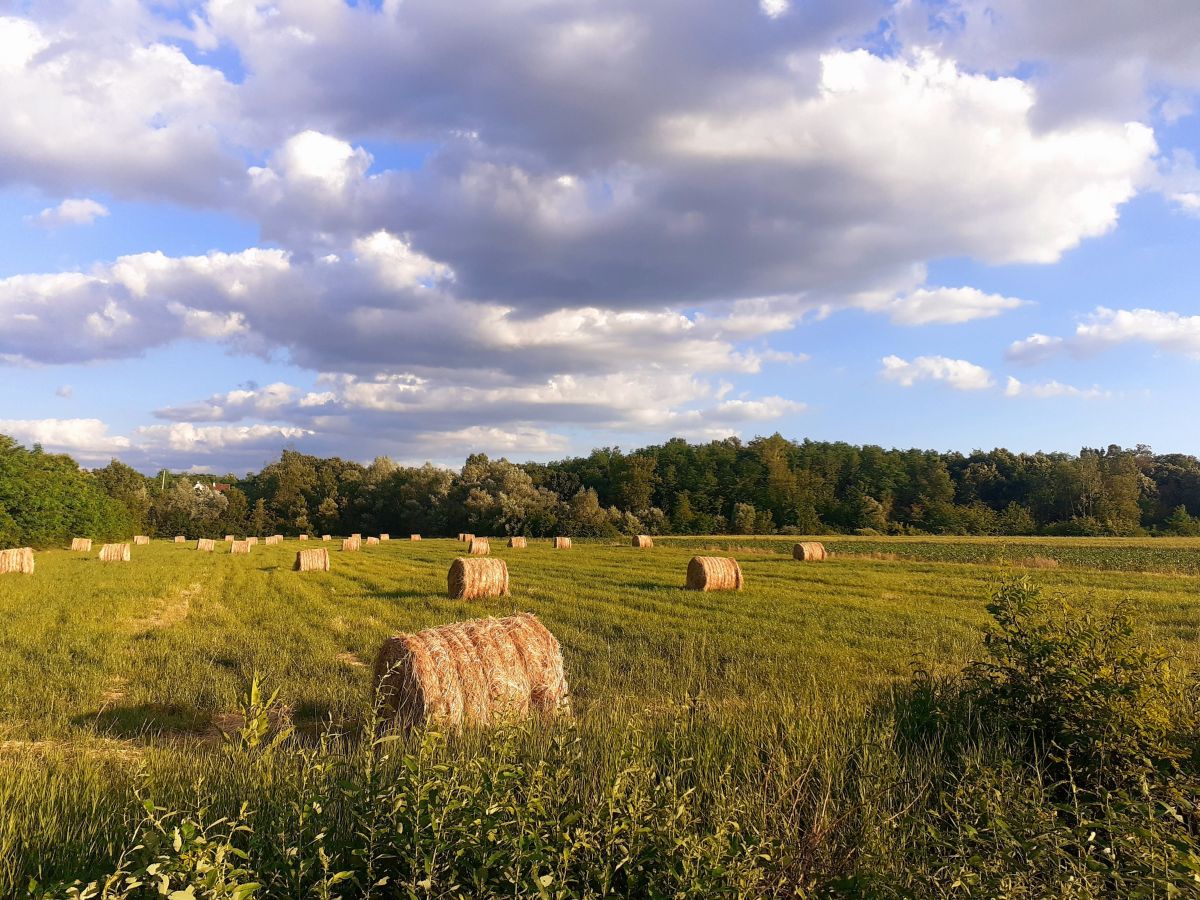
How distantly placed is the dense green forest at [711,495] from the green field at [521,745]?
5946cm

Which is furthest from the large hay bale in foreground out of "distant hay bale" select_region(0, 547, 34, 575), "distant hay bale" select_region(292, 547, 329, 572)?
"distant hay bale" select_region(0, 547, 34, 575)

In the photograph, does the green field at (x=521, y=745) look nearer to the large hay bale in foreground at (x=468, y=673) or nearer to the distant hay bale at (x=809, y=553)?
the large hay bale in foreground at (x=468, y=673)

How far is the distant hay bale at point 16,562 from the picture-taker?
29109mm

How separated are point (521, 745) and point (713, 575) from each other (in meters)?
16.7

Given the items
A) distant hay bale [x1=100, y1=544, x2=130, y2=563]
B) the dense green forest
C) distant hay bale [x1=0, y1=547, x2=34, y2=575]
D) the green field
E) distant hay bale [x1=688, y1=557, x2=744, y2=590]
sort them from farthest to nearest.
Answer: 1. the dense green forest
2. distant hay bale [x1=100, y1=544, x2=130, y2=563]
3. distant hay bale [x1=0, y1=547, x2=34, y2=575]
4. distant hay bale [x1=688, y1=557, x2=744, y2=590]
5. the green field

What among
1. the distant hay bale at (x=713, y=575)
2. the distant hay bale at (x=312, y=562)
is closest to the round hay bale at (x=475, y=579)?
the distant hay bale at (x=713, y=575)

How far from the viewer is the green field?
153 inches

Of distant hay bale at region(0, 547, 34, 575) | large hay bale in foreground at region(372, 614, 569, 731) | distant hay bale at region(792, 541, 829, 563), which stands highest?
large hay bale in foreground at region(372, 614, 569, 731)

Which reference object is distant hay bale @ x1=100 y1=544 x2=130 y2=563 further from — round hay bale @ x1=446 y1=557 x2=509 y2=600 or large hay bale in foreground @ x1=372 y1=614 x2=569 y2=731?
large hay bale in foreground @ x1=372 y1=614 x2=569 y2=731

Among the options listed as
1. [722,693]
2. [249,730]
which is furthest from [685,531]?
[249,730]

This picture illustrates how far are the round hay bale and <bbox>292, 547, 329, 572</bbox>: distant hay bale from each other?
12.8 meters

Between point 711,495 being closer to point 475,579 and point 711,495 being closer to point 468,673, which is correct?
point 475,579

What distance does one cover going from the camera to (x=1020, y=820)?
4266 millimetres

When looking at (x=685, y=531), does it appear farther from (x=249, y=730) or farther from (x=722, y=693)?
(x=249, y=730)
